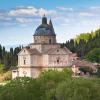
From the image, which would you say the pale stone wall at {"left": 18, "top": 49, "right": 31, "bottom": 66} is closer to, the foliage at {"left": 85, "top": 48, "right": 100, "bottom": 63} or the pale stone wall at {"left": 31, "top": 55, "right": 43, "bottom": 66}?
the pale stone wall at {"left": 31, "top": 55, "right": 43, "bottom": 66}

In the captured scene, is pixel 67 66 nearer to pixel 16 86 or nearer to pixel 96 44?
pixel 16 86

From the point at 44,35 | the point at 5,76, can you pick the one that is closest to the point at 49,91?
the point at 44,35

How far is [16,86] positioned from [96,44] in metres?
52.4

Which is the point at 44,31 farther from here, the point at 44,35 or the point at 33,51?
the point at 33,51

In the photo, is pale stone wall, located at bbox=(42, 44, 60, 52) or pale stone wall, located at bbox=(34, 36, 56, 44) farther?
pale stone wall, located at bbox=(34, 36, 56, 44)

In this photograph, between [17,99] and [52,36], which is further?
[52,36]

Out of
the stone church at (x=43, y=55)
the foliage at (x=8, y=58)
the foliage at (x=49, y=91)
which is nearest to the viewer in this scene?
the foliage at (x=49, y=91)

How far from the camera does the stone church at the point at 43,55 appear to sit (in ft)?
182

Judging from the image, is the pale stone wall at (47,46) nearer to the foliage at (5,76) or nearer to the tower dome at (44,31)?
the tower dome at (44,31)

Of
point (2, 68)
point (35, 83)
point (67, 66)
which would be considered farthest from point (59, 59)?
point (35, 83)

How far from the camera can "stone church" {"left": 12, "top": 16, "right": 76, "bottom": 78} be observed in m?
55.4

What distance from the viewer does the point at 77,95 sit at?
31938 millimetres

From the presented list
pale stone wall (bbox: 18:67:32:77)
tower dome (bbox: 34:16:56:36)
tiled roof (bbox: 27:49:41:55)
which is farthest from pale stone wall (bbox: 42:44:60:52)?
pale stone wall (bbox: 18:67:32:77)

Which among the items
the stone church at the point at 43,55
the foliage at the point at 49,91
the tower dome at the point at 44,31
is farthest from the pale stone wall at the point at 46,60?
the foliage at the point at 49,91
